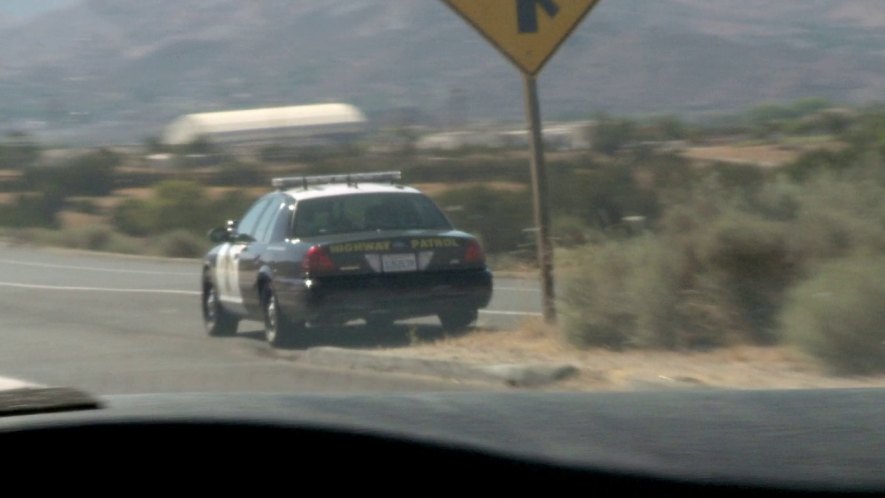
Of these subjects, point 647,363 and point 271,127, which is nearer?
point 647,363

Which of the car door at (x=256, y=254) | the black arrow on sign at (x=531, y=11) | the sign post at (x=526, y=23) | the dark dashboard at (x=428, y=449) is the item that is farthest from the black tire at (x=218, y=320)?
the dark dashboard at (x=428, y=449)

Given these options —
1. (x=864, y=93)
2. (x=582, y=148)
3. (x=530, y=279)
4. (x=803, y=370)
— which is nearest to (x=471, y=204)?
(x=530, y=279)

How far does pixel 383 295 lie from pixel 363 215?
1.05 metres

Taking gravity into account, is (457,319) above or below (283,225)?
below

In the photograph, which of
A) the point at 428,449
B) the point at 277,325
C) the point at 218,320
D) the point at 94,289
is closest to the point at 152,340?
the point at 218,320

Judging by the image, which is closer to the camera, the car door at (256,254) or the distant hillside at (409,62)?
the car door at (256,254)

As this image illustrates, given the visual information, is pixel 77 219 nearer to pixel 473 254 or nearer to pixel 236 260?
pixel 236 260

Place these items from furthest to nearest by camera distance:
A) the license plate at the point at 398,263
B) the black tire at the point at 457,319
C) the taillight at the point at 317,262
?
the black tire at the point at 457,319 < the license plate at the point at 398,263 < the taillight at the point at 317,262

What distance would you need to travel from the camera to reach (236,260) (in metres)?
14.7

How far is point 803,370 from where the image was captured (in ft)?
33.8

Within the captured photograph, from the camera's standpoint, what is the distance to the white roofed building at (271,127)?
70125mm

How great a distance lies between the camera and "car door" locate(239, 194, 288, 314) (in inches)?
552

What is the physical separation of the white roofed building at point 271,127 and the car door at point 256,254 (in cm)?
5464

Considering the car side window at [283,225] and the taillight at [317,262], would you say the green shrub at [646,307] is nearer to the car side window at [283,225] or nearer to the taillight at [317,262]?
the taillight at [317,262]
